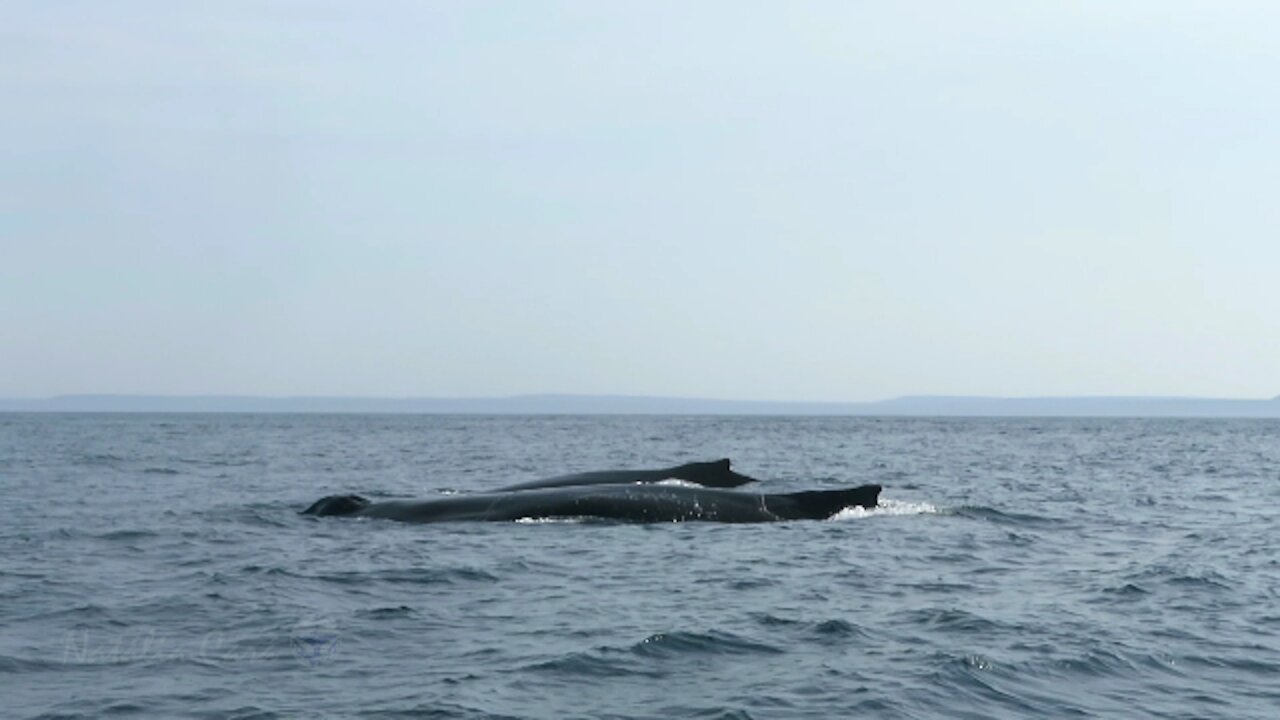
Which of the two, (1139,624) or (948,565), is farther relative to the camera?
(948,565)

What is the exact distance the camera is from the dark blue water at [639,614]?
11.5 meters

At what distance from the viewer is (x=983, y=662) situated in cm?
1280

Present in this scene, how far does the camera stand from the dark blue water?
11.5 meters

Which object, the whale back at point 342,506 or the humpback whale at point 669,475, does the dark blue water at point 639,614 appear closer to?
the whale back at point 342,506

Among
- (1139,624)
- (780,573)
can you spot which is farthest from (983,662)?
(780,573)

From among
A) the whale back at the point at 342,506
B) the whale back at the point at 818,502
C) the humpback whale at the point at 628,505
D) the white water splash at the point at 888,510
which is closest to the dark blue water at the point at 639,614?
the white water splash at the point at 888,510

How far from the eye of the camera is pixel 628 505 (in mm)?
24844

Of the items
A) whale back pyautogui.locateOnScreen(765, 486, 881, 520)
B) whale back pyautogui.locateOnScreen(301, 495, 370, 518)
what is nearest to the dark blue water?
whale back pyautogui.locateOnScreen(765, 486, 881, 520)

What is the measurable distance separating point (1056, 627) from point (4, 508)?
21.5 m

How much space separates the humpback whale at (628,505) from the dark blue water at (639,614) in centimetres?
74

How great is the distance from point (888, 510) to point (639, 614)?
1330 cm

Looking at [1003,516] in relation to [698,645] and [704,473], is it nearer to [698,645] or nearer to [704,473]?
[704,473]

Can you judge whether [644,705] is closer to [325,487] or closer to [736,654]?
[736,654]

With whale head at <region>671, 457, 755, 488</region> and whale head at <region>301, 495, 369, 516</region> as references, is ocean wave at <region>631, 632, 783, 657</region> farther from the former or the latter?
whale head at <region>671, 457, 755, 488</region>
